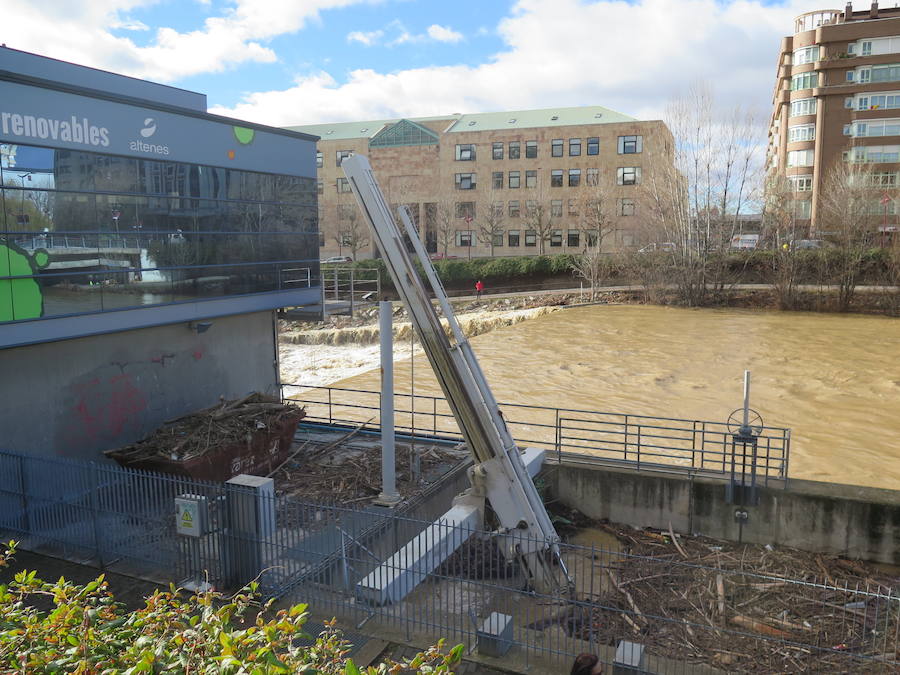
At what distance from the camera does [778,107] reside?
90.7 m

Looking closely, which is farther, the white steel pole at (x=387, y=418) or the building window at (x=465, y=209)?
the building window at (x=465, y=209)

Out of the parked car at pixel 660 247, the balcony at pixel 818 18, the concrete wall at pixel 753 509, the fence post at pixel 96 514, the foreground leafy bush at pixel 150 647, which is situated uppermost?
the balcony at pixel 818 18

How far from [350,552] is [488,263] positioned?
2171 inches

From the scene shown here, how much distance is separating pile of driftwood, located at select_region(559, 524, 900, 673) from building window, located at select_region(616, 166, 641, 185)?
6204 cm

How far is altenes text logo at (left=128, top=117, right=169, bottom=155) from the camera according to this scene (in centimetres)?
1441

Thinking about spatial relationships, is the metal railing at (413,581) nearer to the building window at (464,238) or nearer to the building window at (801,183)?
the building window at (464,238)

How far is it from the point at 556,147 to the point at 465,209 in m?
11.4

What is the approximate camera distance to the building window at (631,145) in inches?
2832

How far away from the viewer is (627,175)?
238 feet

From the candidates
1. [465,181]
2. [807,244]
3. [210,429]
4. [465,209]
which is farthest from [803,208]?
[210,429]

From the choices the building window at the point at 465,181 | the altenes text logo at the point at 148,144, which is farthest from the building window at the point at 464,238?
the altenes text logo at the point at 148,144

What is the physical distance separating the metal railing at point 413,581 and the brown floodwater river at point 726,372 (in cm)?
1033

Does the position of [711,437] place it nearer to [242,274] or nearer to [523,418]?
[523,418]

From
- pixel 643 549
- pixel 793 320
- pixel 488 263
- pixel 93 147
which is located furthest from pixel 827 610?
pixel 488 263
